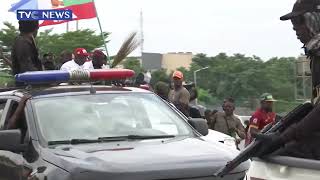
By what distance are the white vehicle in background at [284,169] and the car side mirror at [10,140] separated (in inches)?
105

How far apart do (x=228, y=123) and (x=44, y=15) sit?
333cm

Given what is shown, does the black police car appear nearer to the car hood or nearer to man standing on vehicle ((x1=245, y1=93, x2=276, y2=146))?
the car hood

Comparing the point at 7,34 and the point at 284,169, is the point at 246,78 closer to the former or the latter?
the point at 7,34

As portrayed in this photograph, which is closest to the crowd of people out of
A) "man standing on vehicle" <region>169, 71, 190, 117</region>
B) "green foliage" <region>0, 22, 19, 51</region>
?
"man standing on vehicle" <region>169, 71, 190, 117</region>

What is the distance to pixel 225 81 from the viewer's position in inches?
2211

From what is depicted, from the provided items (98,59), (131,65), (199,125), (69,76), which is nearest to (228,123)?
(98,59)

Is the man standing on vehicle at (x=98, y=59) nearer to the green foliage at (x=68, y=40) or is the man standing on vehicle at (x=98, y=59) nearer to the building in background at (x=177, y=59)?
the green foliage at (x=68, y=40)

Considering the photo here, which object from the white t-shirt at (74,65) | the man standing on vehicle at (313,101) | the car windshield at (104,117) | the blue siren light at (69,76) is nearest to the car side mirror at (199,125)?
the car windshield at (104,117)

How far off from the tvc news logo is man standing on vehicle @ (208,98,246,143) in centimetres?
307

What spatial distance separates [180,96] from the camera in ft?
32.5

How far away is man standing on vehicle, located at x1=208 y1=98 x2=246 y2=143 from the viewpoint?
34.0 feet

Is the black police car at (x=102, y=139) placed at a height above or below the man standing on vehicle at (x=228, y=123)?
above

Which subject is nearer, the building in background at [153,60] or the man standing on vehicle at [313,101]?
the man standing on vehicle at [313,101]

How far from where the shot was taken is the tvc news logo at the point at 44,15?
9.10 metres
